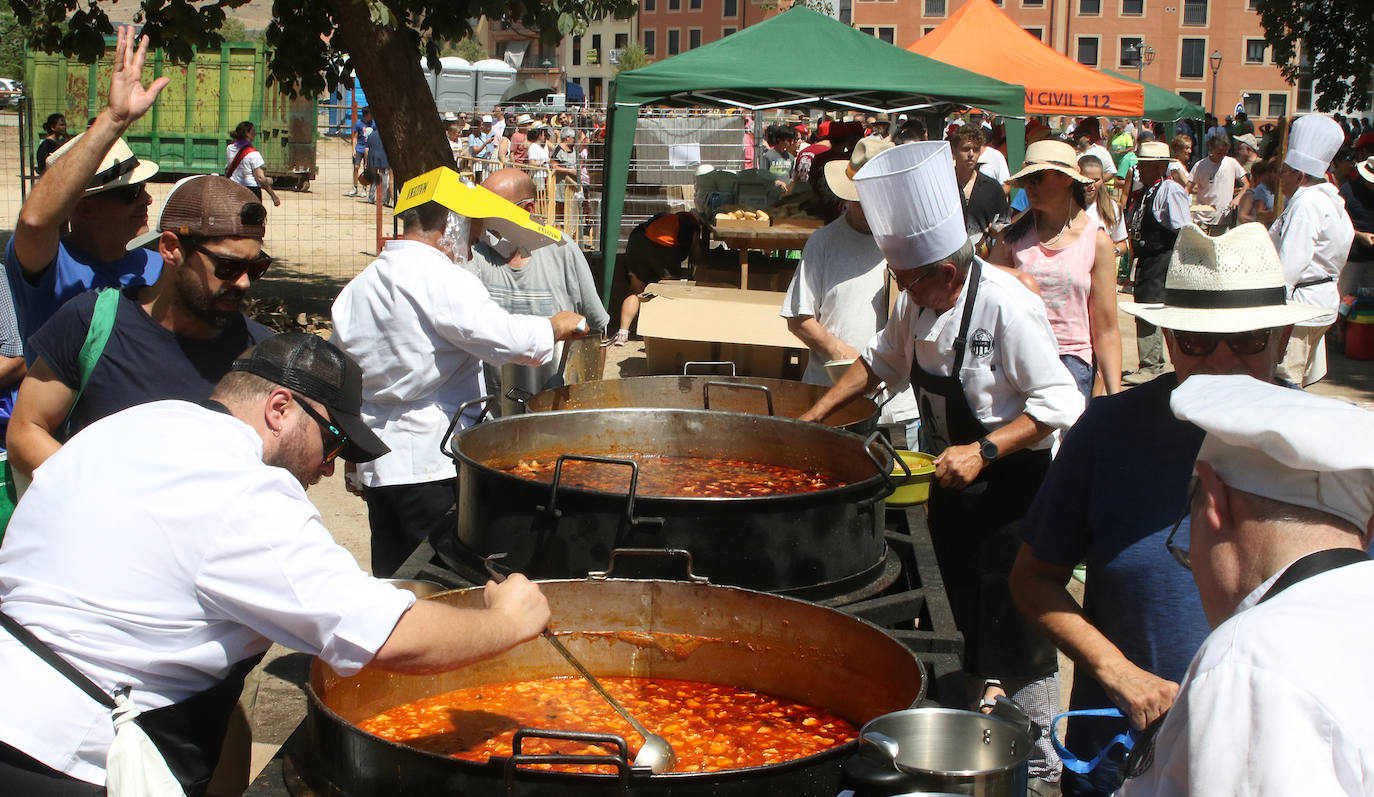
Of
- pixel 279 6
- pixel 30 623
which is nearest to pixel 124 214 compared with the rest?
pixel 30 623

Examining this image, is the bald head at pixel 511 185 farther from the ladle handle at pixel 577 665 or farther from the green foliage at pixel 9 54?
the green foliage at pixel 9 54

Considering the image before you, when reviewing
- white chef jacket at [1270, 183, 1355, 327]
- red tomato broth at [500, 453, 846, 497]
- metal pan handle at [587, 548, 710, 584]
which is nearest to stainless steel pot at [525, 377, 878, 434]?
red tomato broth at [500, 453, 846, 497]

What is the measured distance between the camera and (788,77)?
10062 millimetres

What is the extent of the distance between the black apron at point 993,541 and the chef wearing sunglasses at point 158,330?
211cm

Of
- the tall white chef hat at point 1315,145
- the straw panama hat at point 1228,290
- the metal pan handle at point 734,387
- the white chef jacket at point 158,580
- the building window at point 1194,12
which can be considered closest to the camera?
the white chef jacket at point 158,580

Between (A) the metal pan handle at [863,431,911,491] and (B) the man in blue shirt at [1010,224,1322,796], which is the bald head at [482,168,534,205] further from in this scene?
(B) the man in blue shirt at [1010,224,1322,796]

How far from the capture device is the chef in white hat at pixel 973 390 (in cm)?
349

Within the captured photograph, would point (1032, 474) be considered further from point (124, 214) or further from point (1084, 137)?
point (1084, 137)

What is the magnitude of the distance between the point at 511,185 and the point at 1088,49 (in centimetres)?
7115

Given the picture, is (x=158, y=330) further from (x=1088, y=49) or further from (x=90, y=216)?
(x=1088, y=49)

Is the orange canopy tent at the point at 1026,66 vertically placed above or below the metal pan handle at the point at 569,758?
above

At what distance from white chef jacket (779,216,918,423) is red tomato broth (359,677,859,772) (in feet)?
9.02

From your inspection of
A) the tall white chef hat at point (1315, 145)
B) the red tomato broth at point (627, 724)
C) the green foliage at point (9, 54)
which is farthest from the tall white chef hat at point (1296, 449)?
the green foliage at point (9, 54)

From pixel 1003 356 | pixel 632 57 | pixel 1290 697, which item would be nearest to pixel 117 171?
pixel 1003 356
